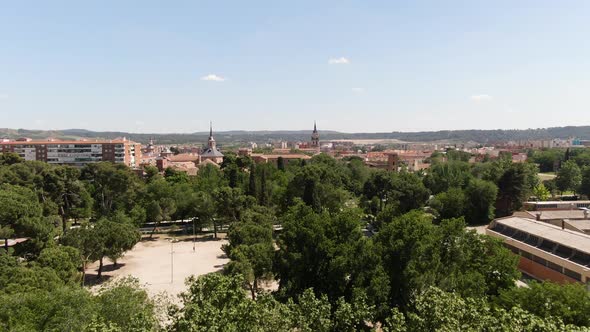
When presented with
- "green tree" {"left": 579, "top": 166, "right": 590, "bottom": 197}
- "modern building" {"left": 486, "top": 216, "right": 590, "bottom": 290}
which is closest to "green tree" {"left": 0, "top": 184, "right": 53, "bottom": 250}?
"modern building" {"left": 486, "top": 216, "right": 590, "bottom": 290}

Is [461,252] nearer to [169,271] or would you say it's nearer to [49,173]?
[169,271]

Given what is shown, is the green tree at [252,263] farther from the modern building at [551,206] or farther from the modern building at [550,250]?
the modern building at [551,206]

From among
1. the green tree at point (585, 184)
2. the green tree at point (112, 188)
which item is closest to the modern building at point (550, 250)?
the green tree at point (585, 184)

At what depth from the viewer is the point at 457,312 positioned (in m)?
11.4

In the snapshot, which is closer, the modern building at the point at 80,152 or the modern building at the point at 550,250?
the modern building at the point at 550,250

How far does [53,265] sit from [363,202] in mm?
35097

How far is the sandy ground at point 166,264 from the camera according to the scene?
94.1ft

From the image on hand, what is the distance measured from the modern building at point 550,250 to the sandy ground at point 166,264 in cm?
2098

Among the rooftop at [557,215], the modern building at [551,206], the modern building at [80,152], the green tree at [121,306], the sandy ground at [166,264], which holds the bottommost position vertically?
the sandy ground at [166,264]

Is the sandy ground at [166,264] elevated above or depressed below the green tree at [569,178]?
below

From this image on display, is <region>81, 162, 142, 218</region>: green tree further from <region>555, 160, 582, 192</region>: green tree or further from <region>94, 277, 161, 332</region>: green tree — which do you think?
<region>555, 160, 582, 192</region>: green tree

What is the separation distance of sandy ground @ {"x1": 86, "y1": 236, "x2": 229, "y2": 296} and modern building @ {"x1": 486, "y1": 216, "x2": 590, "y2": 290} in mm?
20980

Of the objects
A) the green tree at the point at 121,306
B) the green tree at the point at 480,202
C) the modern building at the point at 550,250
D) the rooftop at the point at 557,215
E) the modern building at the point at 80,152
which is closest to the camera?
the green tree at the point at 121,306

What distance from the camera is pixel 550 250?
27.9 metres
